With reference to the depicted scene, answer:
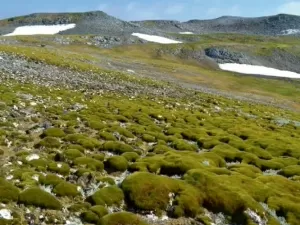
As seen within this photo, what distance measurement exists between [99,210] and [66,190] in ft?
7.30

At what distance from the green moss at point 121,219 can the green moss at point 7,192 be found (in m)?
3.77

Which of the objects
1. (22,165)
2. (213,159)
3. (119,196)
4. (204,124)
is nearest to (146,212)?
(119,196)

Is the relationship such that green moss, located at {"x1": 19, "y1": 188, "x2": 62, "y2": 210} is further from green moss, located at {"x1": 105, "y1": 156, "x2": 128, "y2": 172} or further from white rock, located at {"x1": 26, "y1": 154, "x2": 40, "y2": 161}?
green moss, located at {"x1": 105, "y1": 156, "x2": 128, "y2": 172}

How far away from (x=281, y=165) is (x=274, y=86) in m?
106

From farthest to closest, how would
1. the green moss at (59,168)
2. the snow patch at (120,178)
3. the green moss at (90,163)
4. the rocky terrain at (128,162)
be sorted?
the green moss at (90,163) < the snow patch at (120,178) < the green moss at (59,168) < the rocky terrain at (128,162)

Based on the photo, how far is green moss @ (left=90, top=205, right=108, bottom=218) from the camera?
57.2 ft

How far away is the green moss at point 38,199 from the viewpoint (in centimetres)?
1717

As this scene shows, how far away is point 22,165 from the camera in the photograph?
20.9 meters

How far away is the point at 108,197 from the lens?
19.1 metres

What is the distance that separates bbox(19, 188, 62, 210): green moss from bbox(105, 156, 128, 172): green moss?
20.8 feet

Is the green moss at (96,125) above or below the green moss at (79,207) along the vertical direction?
above

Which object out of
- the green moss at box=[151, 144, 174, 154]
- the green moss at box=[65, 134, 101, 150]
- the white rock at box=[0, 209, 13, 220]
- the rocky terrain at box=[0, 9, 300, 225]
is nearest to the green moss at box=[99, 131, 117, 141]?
the rocky terrain at box=[0, 9, 300, 225]

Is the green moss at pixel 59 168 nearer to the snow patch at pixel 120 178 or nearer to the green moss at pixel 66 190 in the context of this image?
the green moss at pixel 66 190

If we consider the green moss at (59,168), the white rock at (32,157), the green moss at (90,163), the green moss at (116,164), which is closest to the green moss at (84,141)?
the green moss at (116,164)
